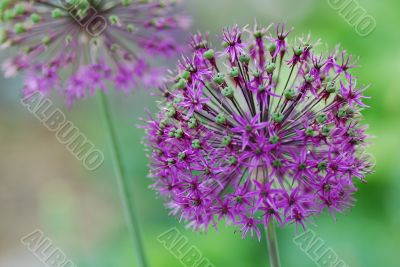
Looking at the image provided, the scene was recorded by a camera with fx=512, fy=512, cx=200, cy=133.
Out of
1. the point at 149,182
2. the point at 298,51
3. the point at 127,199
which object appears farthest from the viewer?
the point at 149,182

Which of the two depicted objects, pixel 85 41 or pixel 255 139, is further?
pixel 85 41

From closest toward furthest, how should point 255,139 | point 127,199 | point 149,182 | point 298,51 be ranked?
1. point 255,139
2. point 298,51
3. point 127,199
4. point 149,182

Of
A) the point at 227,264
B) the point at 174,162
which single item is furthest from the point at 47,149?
the point at 174,162

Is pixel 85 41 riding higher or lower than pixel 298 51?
lower

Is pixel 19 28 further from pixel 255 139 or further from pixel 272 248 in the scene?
pixel 272 248

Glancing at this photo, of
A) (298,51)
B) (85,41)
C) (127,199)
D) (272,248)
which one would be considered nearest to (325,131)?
(298,51)

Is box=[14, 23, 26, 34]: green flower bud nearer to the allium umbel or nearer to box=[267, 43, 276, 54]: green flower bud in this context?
the allium umbel

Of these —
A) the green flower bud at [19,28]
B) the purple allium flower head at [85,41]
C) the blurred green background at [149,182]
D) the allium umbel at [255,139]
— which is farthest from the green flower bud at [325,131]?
the green flower bud at [19,28]

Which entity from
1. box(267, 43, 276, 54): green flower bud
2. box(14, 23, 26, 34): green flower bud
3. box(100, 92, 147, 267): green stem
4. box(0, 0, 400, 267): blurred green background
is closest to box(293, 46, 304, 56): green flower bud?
box(267, 43, 276, 54): green flower bud

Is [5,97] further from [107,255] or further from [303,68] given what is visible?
[303,68]
